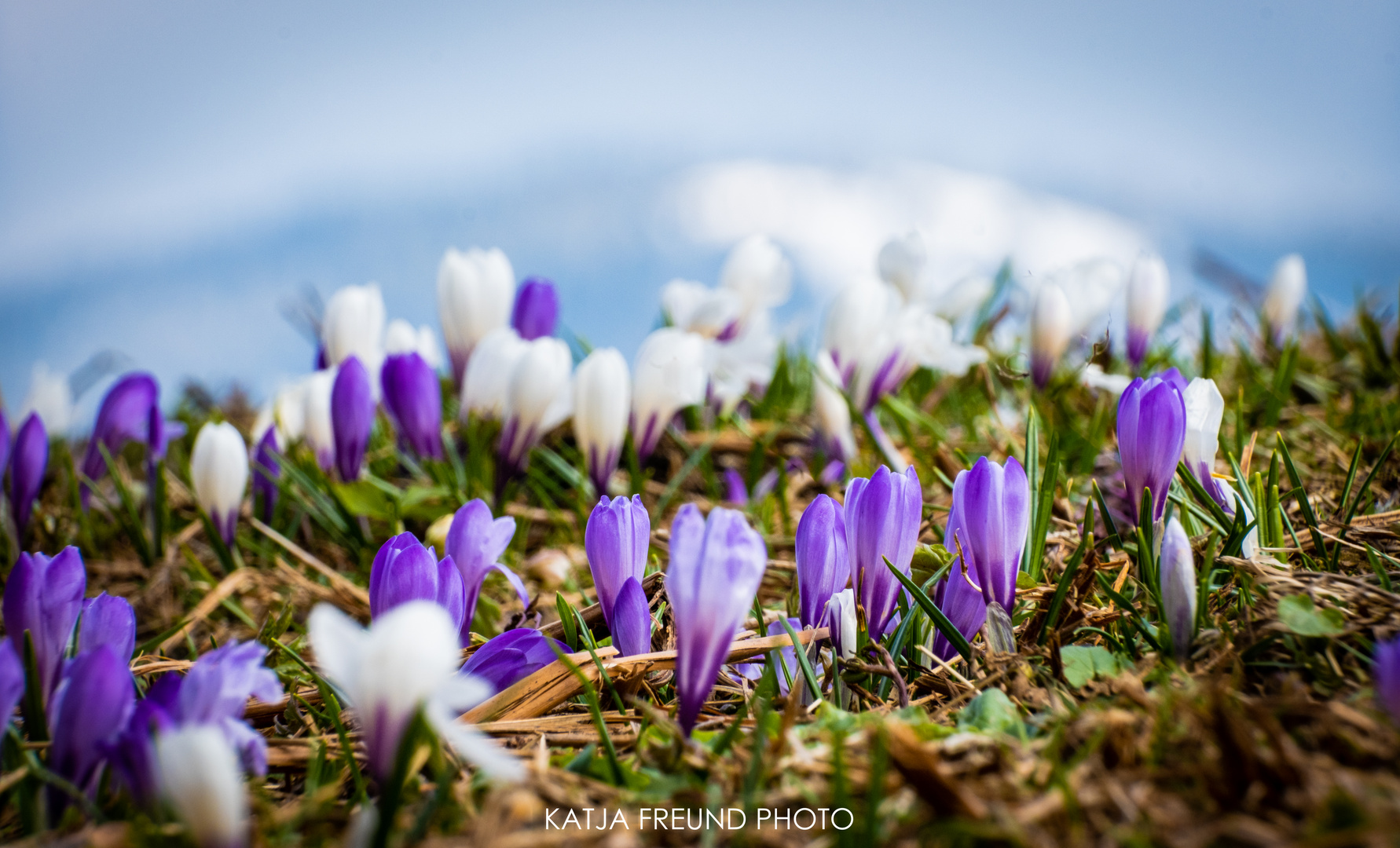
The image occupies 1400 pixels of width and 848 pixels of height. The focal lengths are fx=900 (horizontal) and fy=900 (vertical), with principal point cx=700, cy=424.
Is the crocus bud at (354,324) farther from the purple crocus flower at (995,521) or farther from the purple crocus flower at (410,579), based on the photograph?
the purple crocus flower at (995,521)

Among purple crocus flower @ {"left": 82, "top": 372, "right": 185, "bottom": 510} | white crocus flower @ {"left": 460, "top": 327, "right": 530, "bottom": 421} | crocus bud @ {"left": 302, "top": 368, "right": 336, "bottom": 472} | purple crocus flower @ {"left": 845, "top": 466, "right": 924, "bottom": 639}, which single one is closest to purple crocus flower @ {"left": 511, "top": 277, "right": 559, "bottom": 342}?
white crocus flower @ {"left": 460, "top": 327, "right": 530, "bottom": 421}

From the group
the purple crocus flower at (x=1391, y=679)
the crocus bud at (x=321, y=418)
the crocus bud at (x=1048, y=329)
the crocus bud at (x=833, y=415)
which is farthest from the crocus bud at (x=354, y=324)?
the purple crocus flower at (x=1391, y=679)

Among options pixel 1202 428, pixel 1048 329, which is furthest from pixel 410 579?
pixel 1048 329

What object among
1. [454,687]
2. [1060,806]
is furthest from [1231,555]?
[454,687]

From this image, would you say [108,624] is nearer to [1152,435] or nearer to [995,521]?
[995,521]

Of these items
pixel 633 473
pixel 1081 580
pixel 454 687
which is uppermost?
pixel 454 687

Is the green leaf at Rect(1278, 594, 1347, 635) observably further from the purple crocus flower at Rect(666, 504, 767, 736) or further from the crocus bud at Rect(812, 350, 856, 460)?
the crocus bud at Rect(812, 350, 856, 460)

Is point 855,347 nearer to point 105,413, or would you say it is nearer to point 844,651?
point 844,651
